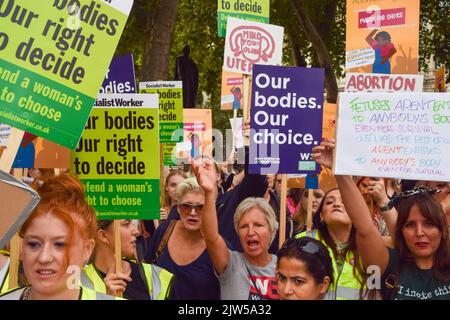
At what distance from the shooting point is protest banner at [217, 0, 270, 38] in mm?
10984

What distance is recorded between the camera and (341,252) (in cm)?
517

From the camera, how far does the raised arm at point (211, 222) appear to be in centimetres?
509

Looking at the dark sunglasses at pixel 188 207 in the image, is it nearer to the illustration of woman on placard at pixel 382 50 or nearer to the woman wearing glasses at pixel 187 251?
the woman wearing glasses at pixel 187 251

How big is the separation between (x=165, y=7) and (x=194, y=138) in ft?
17.5

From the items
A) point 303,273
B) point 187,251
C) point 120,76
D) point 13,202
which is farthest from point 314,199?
point 13,202

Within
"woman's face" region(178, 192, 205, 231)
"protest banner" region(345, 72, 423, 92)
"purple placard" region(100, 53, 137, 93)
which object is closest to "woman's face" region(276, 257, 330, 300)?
"woman's face" region(178, 192, 205, 231)

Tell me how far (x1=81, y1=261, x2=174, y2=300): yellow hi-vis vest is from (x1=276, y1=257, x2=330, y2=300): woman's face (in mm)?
689

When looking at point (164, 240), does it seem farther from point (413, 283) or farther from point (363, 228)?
point (413, 283)

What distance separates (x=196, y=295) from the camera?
17.6ft

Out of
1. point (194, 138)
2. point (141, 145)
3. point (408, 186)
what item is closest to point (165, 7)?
point (194, 138)

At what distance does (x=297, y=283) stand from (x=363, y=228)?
1.53 ft

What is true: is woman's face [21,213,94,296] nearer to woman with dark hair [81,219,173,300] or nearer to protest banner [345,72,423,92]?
woman with dark hair [81,219,173,300]
